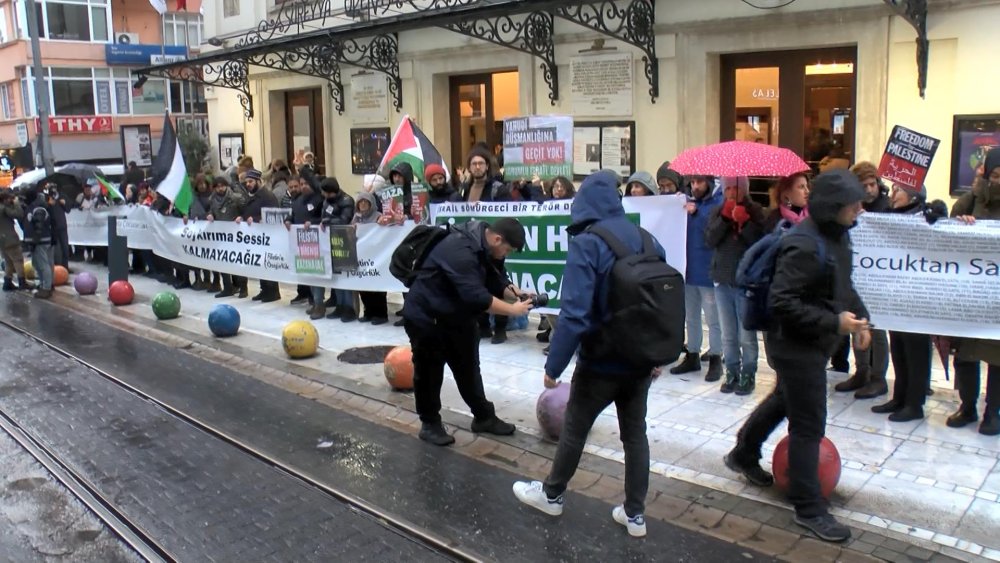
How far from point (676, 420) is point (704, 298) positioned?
1377 millimetres

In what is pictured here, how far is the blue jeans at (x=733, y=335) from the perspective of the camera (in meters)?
7.24

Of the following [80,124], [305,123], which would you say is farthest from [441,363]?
[80,124]

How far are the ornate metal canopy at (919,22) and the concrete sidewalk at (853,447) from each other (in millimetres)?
3330

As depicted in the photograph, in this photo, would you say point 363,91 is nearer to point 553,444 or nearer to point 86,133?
point 553,444

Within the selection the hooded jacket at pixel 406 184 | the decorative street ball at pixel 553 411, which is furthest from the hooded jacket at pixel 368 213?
the decorative street ball at pixel 553 411

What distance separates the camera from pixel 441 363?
21.7 ft

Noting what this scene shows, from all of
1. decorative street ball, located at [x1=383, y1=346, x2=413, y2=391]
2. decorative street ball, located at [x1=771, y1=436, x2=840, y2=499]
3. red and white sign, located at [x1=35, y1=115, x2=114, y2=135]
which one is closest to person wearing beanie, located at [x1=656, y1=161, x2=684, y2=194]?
decorative street ball, located at [x1=383, y1=346, x2=413, y2=391]

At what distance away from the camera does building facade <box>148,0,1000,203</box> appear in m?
9.55

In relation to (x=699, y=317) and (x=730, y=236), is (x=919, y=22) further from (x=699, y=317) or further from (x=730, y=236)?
(x=699, y=317)

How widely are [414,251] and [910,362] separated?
12.1 feet

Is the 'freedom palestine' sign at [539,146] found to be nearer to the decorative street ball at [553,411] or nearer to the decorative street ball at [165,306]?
the decorative street ball at [553,411]

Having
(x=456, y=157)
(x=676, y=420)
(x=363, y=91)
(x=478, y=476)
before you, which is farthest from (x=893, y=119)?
(x=363, y=91)

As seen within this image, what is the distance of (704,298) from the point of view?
7824 mm

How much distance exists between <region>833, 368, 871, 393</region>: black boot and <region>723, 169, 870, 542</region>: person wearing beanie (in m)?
2.28
